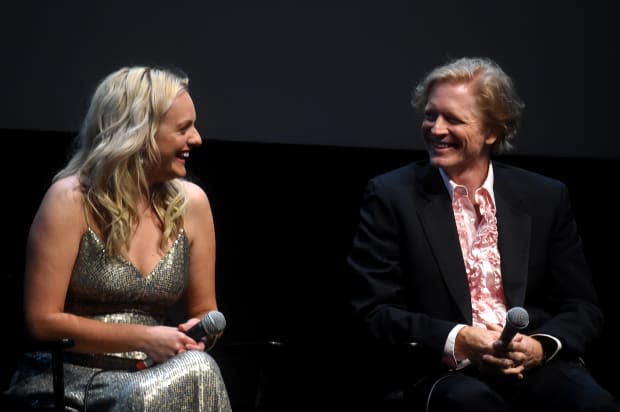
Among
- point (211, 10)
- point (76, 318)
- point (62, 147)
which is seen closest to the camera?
point (76, 318)

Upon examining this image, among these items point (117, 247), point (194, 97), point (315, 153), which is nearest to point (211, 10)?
point (194, 97)

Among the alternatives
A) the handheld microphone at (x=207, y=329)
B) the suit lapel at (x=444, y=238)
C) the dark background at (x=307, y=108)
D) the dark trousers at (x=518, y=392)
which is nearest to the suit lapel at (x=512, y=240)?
the suit lapel at (x=444, y=238)

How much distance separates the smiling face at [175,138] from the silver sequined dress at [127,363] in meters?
0.21

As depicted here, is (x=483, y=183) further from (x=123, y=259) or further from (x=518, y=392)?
(x=123, y=259)

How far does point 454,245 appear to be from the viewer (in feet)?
10.5

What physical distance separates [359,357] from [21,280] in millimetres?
1441

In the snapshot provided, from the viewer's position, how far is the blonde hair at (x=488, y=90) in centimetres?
331

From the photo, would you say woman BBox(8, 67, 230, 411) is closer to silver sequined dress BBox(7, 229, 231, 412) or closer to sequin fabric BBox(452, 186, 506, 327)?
silver sequined dress BBox(7, 229, 231, 412)

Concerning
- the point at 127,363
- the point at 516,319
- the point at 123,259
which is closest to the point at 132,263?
the point at 123,259

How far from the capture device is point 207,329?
103 inches

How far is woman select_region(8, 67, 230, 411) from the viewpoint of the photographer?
2.74 meters

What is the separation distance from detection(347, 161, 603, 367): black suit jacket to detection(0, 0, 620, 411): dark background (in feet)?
2.10

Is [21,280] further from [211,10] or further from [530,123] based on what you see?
[530,123]

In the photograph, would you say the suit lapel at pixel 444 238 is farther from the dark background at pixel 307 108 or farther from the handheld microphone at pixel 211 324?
the handheld microphone at pixel 211 324
